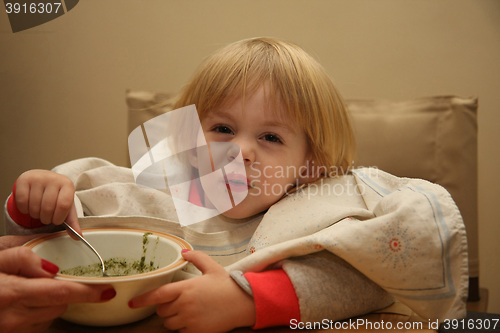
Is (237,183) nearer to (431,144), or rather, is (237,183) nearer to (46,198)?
(46,198)

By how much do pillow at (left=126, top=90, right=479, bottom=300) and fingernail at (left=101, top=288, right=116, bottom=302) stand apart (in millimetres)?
853

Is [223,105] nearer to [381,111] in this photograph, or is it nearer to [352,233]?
[352,233]

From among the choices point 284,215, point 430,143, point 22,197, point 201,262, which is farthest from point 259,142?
point 430,143

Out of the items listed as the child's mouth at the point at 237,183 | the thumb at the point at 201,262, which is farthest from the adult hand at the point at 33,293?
the child's mouth at the point at 237,183

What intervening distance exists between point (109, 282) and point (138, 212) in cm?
38

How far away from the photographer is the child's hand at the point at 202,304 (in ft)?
1.69

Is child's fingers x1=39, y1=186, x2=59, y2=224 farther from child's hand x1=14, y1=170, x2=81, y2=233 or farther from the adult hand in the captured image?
the adult hand

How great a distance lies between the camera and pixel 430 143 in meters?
1.23

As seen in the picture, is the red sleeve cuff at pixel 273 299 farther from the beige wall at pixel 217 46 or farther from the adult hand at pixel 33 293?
the beige wall at pixel 217 46

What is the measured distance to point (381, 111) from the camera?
1.27 metres

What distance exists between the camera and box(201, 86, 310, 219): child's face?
77 cm

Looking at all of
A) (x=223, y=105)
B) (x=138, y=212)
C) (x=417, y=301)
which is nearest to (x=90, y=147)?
(x=138, y=212)

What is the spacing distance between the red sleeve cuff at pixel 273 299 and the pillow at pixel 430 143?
0.75 m

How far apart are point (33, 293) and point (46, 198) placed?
209 millimetres
